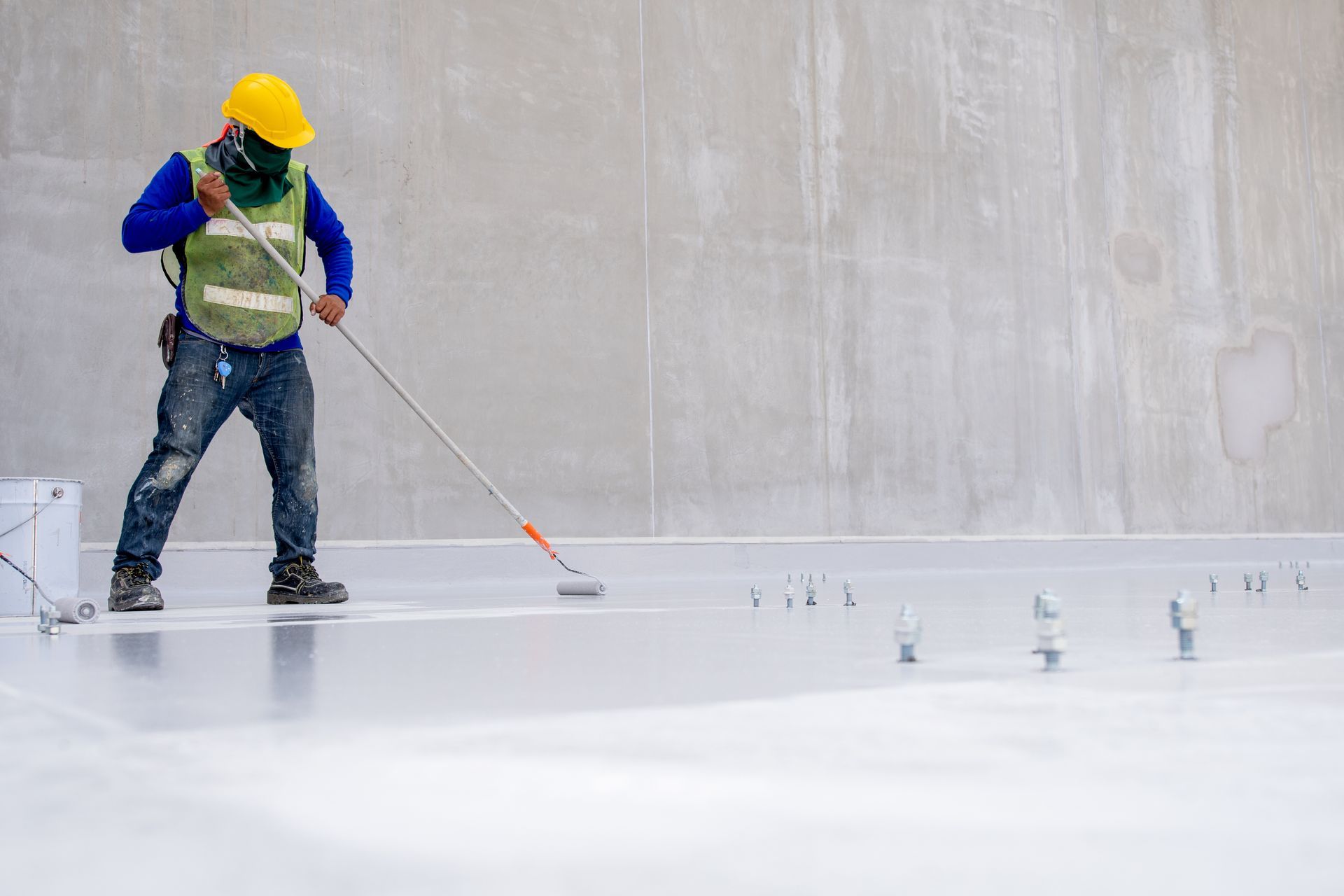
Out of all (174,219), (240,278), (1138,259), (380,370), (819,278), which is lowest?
(380,370)

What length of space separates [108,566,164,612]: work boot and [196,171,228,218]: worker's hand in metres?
1.05

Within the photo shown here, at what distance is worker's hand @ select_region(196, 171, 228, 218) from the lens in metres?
3.21

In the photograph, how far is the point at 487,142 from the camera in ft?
18.1

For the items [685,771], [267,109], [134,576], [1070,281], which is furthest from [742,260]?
[685,771]

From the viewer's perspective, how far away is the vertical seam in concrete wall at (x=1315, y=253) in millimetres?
8406

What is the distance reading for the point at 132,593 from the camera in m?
3.13

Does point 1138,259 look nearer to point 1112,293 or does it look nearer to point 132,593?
point 1112,293

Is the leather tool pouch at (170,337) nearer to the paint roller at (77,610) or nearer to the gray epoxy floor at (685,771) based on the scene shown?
the paint roller at (77,610)

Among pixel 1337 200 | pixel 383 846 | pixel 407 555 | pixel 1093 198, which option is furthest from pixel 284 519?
pixel 1337 200

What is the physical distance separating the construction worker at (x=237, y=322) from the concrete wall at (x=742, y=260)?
1.39 metres

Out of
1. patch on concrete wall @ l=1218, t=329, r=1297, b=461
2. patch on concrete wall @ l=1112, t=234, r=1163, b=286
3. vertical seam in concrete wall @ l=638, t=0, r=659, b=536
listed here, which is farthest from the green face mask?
patch on concrete wall @ l=1218, t=329, r=1297, b=461

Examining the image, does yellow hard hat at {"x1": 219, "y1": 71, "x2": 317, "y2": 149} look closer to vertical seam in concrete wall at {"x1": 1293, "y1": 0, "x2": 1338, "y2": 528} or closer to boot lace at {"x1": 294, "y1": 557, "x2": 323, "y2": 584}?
boot lace at {"x1": 294, "y1": 557, "x2": 323, "y2": 584}

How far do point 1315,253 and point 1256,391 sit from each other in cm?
135

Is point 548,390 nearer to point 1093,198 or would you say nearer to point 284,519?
point 284,519
